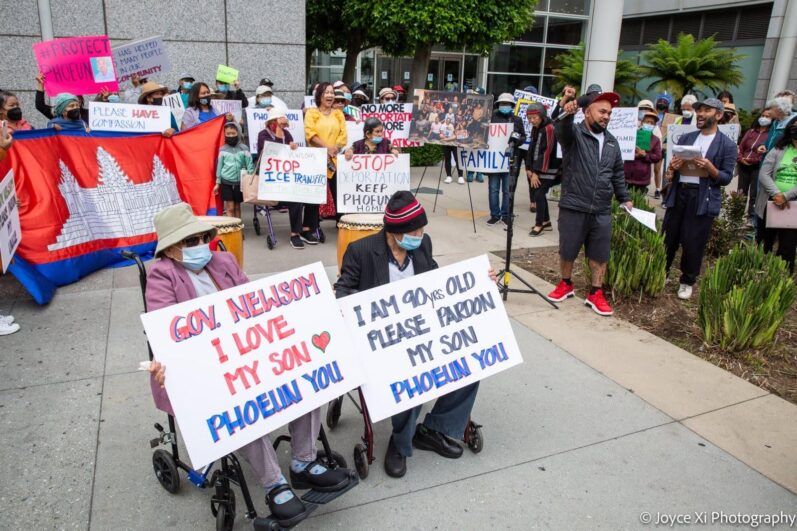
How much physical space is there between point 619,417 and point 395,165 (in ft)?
13.8

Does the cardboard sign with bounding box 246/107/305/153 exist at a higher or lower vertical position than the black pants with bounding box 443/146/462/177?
higher

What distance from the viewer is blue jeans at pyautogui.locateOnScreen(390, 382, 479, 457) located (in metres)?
3.34

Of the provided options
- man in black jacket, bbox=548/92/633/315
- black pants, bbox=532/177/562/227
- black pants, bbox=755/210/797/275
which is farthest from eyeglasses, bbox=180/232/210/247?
black pants, bbox=532/177/562/227

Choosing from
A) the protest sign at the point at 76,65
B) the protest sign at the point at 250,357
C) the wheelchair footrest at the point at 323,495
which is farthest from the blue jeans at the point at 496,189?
the wheelchair footrest at the point at 323,495

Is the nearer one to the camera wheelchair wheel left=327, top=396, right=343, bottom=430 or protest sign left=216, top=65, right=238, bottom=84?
wheelchair wheel left=327, top=396, right=343, bottom=430

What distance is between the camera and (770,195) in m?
6.21

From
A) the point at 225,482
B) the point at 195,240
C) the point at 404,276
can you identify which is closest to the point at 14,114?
the point at 195,240

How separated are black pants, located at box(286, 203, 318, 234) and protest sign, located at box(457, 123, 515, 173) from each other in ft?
8.73

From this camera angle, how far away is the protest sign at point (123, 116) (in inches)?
297

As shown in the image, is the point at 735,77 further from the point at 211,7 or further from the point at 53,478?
the point at 53,478

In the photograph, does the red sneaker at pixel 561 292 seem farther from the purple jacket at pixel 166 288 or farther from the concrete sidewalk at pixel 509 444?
the purple jacket at pixel 166 288

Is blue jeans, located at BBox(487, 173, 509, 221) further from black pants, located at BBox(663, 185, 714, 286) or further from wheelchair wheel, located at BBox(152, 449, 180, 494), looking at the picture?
wheelchair wheel, located at BBox(152, 449, 180, 494)

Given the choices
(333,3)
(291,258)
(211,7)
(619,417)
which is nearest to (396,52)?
(333,3)

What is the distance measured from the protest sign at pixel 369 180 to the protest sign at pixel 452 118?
1.83 meters
